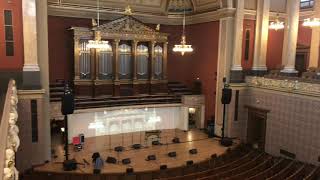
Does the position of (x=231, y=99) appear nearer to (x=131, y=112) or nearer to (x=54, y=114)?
(x=131, y=112)

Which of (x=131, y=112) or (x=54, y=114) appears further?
(x=131, y=112)

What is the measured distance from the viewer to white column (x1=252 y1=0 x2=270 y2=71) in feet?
53.9

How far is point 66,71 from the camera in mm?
17469

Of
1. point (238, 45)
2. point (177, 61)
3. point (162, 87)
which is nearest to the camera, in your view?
point (238, 45)

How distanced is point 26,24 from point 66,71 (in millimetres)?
5568

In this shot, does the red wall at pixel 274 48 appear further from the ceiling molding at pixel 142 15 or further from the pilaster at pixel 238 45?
the ceiling molding at pixel 142 15

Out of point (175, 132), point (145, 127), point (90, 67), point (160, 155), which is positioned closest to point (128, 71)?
point (90, 67)

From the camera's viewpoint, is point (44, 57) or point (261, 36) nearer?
point (44, 57)

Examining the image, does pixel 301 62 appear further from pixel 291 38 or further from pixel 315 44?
pixel 291 38

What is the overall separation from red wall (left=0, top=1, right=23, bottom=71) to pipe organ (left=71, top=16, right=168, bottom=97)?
4415mm

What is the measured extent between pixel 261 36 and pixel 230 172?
8.79m

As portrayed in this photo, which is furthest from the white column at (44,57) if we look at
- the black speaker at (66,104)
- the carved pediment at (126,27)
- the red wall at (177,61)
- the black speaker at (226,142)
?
the red wall at (177,61)

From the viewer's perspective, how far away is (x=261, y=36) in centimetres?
1664

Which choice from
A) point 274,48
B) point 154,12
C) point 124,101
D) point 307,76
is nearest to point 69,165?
point 124,101
